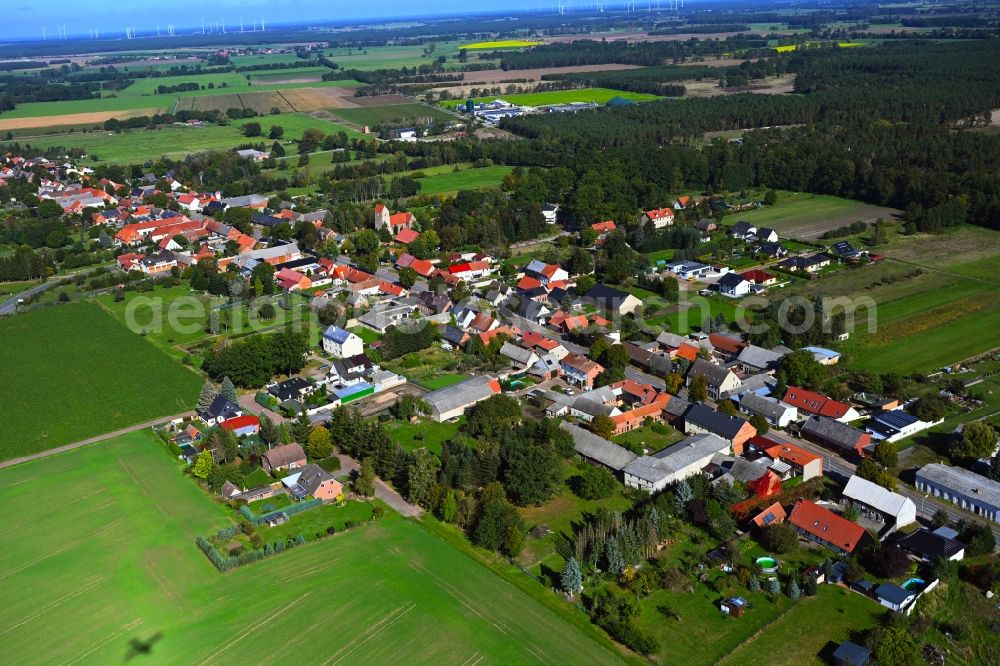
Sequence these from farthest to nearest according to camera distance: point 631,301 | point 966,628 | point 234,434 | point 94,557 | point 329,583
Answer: point 631,301 → point 234,434 → point 94,557 → point 329,583 → point 966,628

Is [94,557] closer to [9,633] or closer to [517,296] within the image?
[9,633]

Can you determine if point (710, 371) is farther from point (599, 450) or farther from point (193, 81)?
point (193, 81)

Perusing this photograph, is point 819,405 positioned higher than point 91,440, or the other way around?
point 91,440

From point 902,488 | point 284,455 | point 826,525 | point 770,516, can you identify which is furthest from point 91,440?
point 902,488

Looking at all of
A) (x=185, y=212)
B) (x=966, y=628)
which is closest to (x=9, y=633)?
(x=966, y=628)

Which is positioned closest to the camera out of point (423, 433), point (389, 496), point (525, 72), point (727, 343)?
point (389, 496)

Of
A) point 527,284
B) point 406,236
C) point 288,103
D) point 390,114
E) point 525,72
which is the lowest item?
point 527,284
